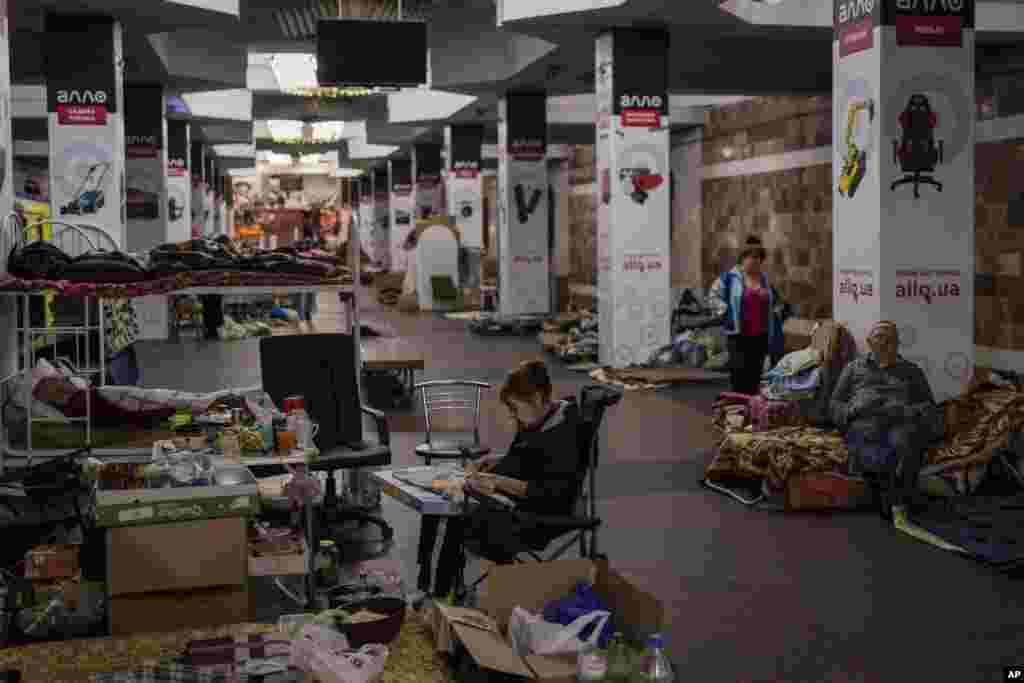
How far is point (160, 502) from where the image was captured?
4621 mm

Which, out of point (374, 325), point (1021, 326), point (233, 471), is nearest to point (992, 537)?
point (233, 471)

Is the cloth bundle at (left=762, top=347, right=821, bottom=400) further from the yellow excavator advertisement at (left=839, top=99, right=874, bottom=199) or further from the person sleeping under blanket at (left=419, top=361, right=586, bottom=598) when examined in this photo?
the person sleeping under blanket at (left=419, top=361, right=586, bottom=598)

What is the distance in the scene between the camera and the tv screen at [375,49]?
46.0 ft

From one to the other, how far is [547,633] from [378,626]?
59 cm

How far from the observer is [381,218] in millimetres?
46844

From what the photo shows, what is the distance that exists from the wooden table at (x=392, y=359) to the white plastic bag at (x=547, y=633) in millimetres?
6652

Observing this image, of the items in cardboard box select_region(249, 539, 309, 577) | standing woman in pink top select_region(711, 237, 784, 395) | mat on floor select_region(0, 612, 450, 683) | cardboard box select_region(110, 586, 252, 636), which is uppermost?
standing woman in pink top select_region(711, 237, 784, 395)

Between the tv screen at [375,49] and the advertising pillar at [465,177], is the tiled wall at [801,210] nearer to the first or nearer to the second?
the advertising pillar at [465,177]

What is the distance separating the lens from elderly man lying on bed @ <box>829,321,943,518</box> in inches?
293

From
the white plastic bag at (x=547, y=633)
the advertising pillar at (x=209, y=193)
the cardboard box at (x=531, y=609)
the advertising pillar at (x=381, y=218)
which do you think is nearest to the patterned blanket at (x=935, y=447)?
the cardboard box at (x=531, y=609)

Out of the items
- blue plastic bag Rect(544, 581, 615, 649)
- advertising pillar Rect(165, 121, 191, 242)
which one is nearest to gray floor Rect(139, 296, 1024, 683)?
blue plastic bag Rect(544, 581, 615, 649)

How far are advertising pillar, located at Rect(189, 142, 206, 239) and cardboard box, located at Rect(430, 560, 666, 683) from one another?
27.3 metres

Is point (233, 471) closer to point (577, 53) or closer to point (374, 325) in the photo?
point (577, 53)

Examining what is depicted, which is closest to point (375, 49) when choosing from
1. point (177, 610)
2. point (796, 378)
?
point (796, 378)
